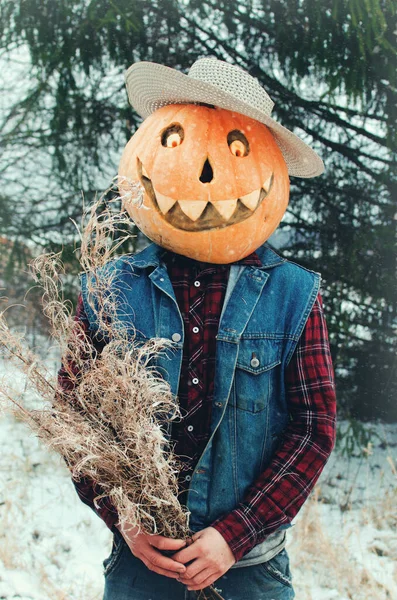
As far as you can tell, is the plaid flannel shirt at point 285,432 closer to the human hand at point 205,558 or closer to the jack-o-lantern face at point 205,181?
the human hand at point 205,558

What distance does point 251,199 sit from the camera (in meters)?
1.48

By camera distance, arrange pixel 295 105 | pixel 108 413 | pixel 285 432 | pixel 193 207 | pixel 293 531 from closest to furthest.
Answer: pixel 108 413 < pixel 193 207 < pixel 285 432 < pixel 293 531 < pixel 295 105

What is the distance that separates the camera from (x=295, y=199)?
11.3ft

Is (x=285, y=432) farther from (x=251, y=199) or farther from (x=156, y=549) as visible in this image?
(x=251, y=199)

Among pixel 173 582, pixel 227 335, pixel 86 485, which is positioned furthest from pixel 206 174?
pixel 173 582

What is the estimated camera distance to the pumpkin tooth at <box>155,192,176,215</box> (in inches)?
57.0

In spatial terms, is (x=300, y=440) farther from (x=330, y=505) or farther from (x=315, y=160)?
(x=330, y=505)

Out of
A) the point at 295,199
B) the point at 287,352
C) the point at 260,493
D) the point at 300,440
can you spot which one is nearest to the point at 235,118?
the point at 287,352

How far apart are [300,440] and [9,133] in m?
→ 3.11

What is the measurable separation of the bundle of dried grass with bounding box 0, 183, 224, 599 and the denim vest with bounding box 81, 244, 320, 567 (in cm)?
13

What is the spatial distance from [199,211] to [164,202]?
0.10 meters

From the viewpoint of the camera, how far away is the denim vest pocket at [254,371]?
4.91 feet

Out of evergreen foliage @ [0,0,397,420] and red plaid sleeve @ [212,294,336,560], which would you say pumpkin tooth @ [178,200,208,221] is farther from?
evergreen foliage @ [0,0,397,420]

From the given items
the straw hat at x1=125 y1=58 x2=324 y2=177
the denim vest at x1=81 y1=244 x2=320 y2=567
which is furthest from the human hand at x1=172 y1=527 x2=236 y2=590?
the straw hat at x1=125 y1=58 x2=324 y2=177
